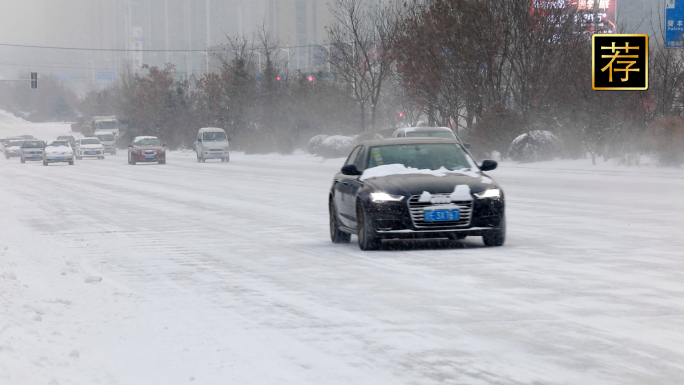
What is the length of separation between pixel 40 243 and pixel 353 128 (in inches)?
2163

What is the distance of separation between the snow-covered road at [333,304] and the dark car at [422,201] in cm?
33

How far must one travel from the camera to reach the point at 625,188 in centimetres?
2734

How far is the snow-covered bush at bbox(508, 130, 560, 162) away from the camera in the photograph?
1699 inches

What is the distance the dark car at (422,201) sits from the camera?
1326 cm

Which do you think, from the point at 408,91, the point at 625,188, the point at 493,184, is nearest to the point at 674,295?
the point at 493,184

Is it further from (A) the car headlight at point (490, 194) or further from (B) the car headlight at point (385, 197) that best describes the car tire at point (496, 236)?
(B) the car headlight at point (385, 197)

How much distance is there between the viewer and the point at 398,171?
14203 millimetres

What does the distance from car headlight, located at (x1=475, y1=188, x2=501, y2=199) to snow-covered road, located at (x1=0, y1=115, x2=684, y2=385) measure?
68 centimetres

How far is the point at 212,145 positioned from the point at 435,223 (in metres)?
46.9

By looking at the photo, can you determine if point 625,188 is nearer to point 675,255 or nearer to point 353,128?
point 675,255

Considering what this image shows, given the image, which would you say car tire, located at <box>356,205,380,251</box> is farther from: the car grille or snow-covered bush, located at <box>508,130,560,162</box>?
snow-covered bush, located at <box>508,130,560,162</box>

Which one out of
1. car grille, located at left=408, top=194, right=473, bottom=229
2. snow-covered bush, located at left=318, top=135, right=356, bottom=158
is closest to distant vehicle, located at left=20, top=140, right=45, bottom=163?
snow-covered bush, located at left=318, top=135, right=356, bottom=158

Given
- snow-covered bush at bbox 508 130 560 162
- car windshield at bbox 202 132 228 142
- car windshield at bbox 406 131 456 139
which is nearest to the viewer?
car windshield at bbox 406 131 456 139

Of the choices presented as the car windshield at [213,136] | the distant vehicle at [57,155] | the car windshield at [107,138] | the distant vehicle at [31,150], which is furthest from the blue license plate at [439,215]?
the car windshield at [107,138]
